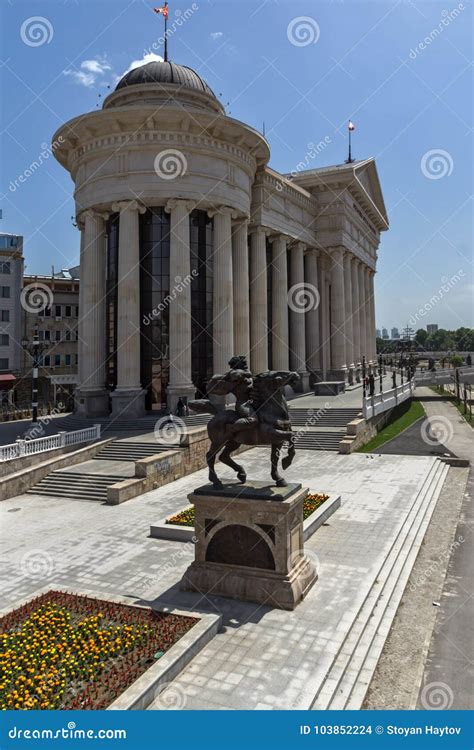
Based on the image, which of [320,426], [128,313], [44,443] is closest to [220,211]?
[128,313]

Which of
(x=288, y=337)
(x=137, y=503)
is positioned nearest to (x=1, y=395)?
(x=288, y=337)

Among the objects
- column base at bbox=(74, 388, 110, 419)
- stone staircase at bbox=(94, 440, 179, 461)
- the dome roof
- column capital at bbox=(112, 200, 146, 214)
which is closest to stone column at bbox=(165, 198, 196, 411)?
column capital at bbox=(112, 200, 146, 214)

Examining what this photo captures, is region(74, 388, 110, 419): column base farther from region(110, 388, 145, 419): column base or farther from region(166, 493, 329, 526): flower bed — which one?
region(166, 493, 329, 526): flower bed

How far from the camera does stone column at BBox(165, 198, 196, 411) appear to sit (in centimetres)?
2991

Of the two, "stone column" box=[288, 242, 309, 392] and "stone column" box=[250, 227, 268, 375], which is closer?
"stone column" box=[250, 227, 268, 375]

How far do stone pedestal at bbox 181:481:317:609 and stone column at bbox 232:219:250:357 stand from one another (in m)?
24.0

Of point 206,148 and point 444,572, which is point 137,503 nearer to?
point 444,572

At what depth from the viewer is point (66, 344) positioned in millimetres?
56562

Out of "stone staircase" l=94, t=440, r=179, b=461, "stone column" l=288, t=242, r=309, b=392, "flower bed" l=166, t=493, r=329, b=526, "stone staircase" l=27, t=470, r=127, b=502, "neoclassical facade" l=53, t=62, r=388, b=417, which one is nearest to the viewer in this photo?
"flower bed" l=166, t=493, r=329, b=526

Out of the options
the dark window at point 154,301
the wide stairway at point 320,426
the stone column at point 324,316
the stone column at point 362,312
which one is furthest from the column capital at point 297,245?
the wide stairway at point 320,426

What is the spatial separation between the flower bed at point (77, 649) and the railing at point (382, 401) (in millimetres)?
23967

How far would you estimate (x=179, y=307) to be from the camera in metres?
29.9

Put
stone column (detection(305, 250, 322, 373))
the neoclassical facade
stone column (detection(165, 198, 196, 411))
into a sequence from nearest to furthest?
1. the neoclassical facade
2. stone column (detection(165, 198, 196, 411))
3. stone column (detection(305, 250, 322, 373))

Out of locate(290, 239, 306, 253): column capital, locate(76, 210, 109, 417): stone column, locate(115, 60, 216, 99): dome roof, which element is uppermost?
locate(115, 60, 216, 99): dome roof
